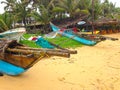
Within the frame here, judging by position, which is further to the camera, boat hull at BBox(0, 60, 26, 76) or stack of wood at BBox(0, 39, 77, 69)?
boat hull at BBox(0, 60, 26, 76)

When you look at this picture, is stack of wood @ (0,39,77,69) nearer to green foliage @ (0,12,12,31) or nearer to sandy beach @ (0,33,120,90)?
sandy beach @ (0,33,120,90)

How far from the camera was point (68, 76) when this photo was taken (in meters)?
8.03

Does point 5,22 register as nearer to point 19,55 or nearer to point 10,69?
point 10,69

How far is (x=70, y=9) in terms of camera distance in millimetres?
23875

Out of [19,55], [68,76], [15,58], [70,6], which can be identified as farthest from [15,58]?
[70,6]

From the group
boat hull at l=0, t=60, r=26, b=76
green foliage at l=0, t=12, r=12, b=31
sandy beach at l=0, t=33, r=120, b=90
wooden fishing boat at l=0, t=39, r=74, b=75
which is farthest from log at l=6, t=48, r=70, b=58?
green foliage at l=0, t=12, r=12, b=31

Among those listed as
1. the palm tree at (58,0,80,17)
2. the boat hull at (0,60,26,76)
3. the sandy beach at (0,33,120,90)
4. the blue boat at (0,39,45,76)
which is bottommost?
the sandy beach at (0,33,120,90)

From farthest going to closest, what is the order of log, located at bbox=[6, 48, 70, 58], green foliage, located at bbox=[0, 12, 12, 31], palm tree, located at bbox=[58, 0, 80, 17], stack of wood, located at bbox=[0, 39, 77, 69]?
palm tree, located at bbox=[58, 0, 80, 17] < green foliage, located at bbox=[0, 12, 12, 31] < stack of wood, located at bbox=[0, 39, 77, 69] < log, located at bbox=[6, 48, 70, 58]

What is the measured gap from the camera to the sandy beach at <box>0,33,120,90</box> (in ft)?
22.4

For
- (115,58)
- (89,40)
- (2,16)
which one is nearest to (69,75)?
(115,58)

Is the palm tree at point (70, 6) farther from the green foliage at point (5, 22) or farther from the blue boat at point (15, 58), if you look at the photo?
the blue boat at point (15, 58)

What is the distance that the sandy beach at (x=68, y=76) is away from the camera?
22.4 feet

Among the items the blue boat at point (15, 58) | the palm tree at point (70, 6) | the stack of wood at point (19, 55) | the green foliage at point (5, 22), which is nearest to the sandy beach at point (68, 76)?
the blue boat at point (15, 58)

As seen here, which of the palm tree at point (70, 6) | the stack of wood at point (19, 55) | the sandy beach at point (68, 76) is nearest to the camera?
the stack of wood at point (19, 55)
